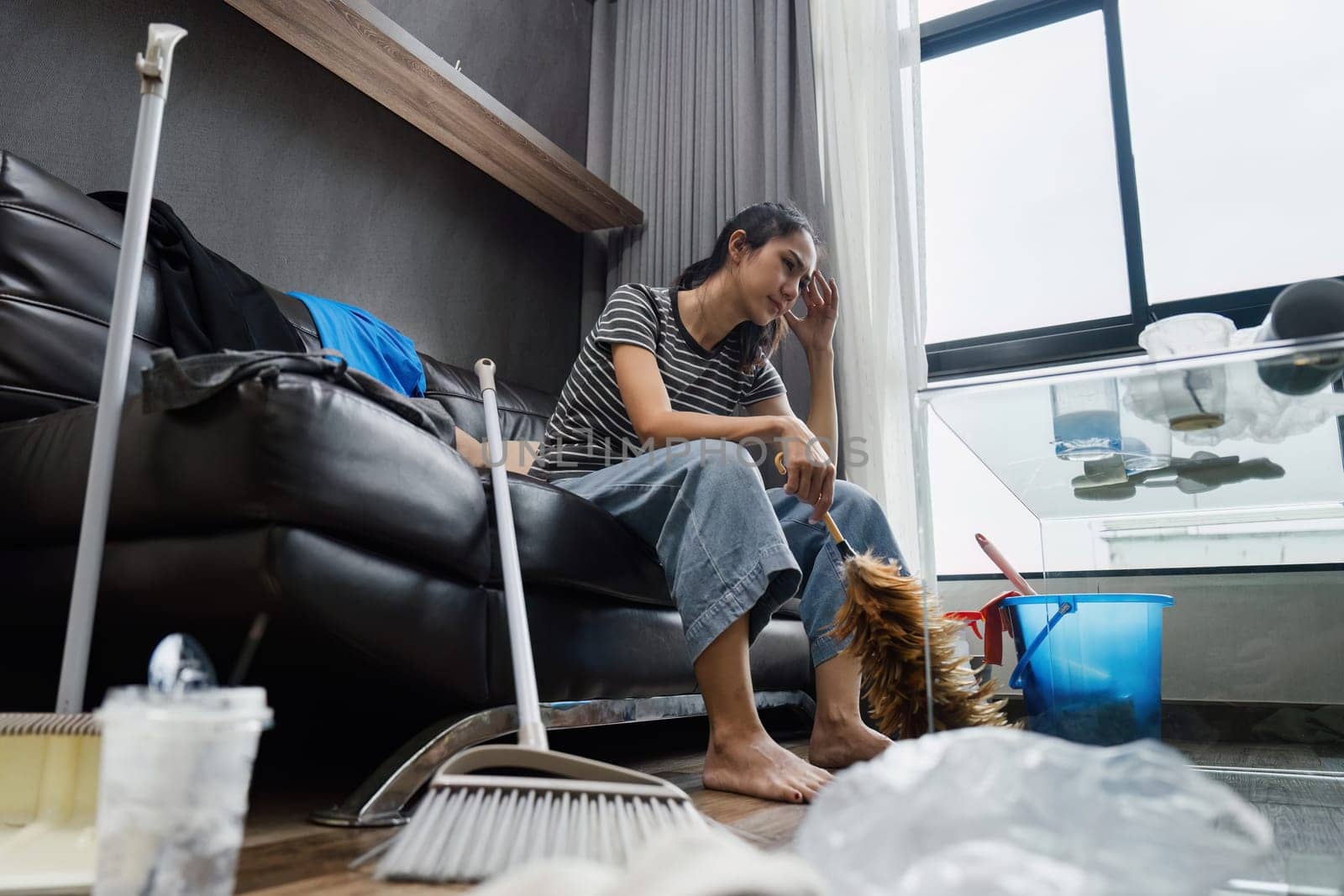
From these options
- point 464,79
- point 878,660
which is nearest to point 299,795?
point 878,660

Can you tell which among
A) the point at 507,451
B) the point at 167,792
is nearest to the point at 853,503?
the point at 507,451

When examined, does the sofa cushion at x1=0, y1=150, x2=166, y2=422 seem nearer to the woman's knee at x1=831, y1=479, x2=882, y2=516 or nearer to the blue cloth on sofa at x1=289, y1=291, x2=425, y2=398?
the blue cloth on sofa at x1=289, y1=291, x2=425, y2=398

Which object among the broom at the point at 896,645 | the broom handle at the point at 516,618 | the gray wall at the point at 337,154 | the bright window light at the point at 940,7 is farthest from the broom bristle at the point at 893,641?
the bright window light at the point at 940,7

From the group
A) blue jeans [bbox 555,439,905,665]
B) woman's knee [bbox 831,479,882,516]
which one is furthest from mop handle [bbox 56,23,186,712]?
woman's knee [bbox 831,479,882,516]

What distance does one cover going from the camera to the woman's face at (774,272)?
64.2 inches

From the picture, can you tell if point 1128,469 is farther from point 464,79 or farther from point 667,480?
point 464,79

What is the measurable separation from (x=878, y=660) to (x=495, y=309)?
1.85 meters

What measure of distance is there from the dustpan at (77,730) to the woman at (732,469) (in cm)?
62

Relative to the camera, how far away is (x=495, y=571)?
42.5 inches

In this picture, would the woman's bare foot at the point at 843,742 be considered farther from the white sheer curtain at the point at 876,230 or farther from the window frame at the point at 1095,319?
the window frame at the point at 1095,319

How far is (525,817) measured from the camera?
626 mm

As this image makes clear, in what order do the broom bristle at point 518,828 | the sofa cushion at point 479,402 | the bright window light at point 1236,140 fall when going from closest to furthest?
1. the broom bristle at point 518,828
2. the sofa cushion at point 479,402
3. the bright window light at point 1236,140

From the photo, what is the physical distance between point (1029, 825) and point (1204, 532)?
0.81 m

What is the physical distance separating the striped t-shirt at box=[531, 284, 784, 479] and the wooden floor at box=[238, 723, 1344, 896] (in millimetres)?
499
